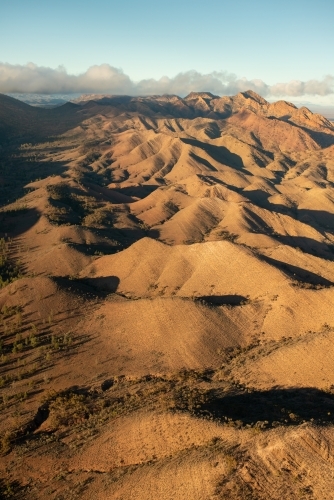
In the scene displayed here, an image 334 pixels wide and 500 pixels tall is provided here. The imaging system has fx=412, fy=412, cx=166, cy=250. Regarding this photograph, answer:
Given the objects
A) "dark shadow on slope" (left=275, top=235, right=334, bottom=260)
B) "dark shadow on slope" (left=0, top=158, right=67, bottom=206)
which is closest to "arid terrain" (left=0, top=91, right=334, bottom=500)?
"dark shadow on slope" (left=275, top=235, right=334, bottom=260)

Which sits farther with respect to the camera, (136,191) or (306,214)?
(136,191)

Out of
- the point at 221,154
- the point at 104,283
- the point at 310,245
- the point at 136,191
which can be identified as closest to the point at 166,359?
the point at 104,283

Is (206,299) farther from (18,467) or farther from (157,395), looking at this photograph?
(18,467)

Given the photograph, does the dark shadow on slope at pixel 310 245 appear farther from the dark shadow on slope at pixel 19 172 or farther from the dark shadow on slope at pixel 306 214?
the dark shadow on slope at pixel 19 172

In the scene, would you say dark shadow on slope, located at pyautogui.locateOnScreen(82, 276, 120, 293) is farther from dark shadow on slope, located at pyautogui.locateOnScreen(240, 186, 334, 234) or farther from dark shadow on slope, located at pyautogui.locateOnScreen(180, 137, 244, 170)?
dark shadow on slope, located at pyautogui.locateOnScreen(180, 137, 244, 170)

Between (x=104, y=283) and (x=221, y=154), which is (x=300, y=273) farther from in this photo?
(x=221, y=154)
